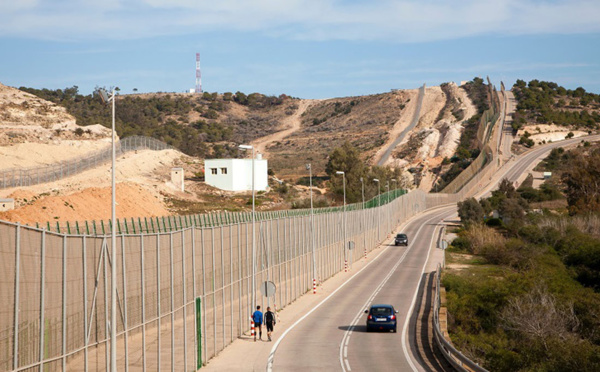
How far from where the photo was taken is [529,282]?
155 feet

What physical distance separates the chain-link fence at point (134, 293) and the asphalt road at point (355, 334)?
265 centimetres

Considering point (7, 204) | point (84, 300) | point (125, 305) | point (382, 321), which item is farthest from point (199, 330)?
point (7, 204)

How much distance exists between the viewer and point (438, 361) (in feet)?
84.6

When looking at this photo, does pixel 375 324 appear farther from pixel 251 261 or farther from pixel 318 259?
pixel 318 259

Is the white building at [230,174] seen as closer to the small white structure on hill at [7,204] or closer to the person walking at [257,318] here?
the small white structure on hill at [7,204]

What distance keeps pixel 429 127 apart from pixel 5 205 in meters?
150

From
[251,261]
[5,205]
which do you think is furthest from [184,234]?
[5,205]

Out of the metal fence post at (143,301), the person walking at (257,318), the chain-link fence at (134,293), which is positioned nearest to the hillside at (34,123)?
the chain-link fence at (134,293)

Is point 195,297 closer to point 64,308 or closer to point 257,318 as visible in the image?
point 257,318

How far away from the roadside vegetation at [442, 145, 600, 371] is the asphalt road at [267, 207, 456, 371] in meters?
3.24

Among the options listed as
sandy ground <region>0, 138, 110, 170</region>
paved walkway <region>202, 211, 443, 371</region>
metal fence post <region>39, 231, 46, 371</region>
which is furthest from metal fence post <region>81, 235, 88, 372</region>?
sandy ground <region>0, 138, 110, 170</region>

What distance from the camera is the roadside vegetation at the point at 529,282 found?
2967cm

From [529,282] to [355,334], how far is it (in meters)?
19.4

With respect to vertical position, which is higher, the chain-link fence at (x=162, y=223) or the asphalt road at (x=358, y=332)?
the chain-link fence at (x=162, y=223)
